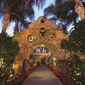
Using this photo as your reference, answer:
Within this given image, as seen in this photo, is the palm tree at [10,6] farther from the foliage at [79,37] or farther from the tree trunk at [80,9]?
the foliage at [79,37]

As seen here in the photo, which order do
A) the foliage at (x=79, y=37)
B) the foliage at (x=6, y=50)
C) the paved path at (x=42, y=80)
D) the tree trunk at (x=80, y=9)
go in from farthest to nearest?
1. the tree trunk at (x=80, y=9)
2. the paved path at (x=42, y=80)
3. the foliage at (x=6, y=50)
4. the foliage at (x=79, y=37)

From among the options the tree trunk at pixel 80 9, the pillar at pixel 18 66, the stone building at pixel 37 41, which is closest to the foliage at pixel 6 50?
the pillar at pixel 18 66

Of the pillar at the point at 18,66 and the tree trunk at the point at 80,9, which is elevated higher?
the tree trunk at the point at 80,9

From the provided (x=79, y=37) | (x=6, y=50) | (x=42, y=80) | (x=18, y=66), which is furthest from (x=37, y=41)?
(x=79, y=37)

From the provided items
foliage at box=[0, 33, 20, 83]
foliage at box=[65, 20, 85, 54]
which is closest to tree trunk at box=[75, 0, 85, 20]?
foliage at box=[65, 20, 85, 54]

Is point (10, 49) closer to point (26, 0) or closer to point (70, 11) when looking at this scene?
point (26, 0)

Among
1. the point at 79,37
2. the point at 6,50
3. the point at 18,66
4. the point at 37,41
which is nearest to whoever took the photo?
→ the point at 79,37

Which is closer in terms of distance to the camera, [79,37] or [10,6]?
[79,37]

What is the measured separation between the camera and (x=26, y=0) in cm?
991

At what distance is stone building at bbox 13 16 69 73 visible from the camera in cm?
1286

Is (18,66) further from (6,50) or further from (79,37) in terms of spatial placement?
(79,37)

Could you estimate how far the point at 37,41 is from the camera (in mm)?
13320

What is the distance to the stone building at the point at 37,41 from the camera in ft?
42.2

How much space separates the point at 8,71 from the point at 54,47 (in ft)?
26.3
